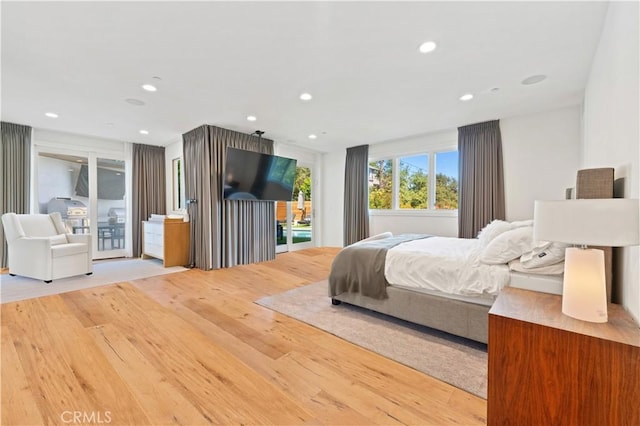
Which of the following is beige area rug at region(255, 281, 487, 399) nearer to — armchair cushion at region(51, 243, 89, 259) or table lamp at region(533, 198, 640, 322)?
table lamp at region(533, 198, 640, 322)

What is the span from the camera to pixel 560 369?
1043 millimetres

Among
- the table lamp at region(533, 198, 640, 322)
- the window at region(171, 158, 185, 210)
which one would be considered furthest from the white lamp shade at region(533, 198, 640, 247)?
the window at region(171, 158, 185, 210)

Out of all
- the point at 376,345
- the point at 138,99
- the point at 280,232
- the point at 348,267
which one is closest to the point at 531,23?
the point at 348,267

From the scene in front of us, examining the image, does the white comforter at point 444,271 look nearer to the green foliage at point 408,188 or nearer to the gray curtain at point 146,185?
the green foliage at point 408,188

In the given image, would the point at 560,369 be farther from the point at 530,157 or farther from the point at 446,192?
the point at 446,192

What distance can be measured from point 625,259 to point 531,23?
1.82 m

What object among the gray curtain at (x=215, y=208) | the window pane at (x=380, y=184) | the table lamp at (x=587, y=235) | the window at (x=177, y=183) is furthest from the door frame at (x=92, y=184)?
the table lamp at (x=587, y=235)

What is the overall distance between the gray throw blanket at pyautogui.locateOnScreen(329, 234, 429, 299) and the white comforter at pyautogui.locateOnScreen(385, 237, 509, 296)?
9 centimetres

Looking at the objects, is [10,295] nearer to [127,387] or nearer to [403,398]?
[127,387]

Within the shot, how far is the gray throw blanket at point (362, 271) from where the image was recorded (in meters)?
2.62

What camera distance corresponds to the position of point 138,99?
347cm

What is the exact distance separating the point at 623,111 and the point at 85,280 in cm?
577

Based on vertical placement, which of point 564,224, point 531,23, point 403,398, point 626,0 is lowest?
point 403,398

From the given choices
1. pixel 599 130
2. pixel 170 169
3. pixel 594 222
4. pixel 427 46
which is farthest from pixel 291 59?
pixel 170 169
